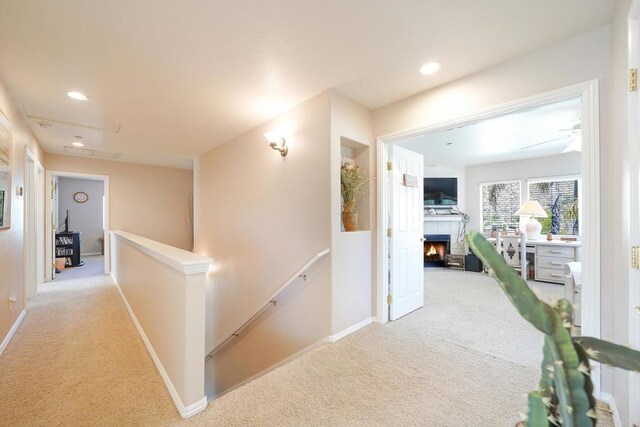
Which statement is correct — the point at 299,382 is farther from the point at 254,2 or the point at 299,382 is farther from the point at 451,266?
the point at 451,266

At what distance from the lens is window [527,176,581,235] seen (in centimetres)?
516

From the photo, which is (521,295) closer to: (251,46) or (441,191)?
(251,46)

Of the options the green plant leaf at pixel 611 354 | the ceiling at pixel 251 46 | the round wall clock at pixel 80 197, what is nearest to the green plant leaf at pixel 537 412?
the green plant leaf at pixel 611 354

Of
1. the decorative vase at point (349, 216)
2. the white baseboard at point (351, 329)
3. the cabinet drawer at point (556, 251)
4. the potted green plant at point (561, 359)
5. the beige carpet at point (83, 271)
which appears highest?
the decorative vase at point (349, 216)

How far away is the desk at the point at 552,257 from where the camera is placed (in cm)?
467

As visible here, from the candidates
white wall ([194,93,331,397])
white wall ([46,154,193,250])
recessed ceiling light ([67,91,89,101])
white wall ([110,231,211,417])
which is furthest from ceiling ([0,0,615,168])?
white wall ([46,154,193,250])

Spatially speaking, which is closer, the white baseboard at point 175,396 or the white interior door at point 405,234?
the white baseboard at point 175,396

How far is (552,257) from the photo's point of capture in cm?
484

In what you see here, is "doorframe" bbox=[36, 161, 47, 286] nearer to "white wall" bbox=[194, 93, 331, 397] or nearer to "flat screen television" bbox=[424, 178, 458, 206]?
"white wall" bbox=[194, 93, 331, 397]

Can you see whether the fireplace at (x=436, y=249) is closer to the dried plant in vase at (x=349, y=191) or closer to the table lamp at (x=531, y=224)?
the table lamp at (x=531, y=224)

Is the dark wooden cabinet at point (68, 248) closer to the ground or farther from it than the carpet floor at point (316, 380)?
farther from it

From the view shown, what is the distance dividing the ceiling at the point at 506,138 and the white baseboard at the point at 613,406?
234 cm

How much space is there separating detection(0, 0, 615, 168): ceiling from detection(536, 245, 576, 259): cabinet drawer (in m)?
4.21

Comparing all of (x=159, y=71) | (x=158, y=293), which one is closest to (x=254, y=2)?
(x=159, y=71)
